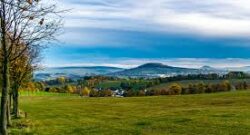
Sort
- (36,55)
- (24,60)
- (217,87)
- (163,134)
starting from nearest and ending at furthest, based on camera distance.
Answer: (163,134)
(24,60)
(36,55)
(217,87)

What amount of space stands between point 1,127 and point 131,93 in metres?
159

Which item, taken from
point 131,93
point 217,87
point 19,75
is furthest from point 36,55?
point 131,93

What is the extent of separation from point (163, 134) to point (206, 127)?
4.62 m

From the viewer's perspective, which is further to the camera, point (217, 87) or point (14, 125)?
point (217, 87)

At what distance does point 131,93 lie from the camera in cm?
19175

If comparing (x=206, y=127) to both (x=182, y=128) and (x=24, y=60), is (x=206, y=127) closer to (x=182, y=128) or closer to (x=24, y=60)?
(x=182, y=128)

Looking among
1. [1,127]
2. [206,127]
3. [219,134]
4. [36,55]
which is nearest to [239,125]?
[206,127]

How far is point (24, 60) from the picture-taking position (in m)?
61.2

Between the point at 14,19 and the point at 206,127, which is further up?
the point at 14,19

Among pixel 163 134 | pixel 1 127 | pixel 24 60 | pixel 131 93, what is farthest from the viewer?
pixel 131 93

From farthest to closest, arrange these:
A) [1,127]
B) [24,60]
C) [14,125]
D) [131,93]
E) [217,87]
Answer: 1. [131,93]
2. [217,87]
3. [24,60]
4. [14,125]
5. [1,127]

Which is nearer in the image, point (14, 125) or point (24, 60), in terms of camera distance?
point (14, 125)

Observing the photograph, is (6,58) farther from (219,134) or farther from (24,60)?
(24,60)

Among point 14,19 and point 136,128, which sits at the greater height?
point 14,19
